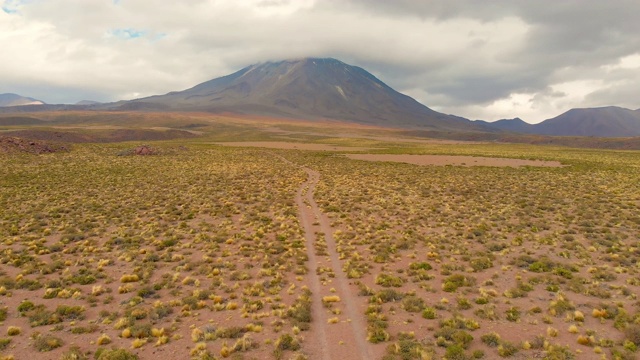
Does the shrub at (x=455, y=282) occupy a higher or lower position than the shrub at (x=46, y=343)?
higher

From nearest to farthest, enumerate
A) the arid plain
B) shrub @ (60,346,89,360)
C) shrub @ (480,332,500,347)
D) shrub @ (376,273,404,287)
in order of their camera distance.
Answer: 1. shrub @ (60,346,89,360)
2. shrub @ (480,332,500,347)
3. the arid plain
4. shrub @ (376,273,404,287)

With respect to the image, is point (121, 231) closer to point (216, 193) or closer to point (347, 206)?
point (216, 193)

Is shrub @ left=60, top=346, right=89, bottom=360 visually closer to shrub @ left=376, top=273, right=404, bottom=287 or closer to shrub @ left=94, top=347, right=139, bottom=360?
shrub @ left=94, top=347, right=139, bottom=360

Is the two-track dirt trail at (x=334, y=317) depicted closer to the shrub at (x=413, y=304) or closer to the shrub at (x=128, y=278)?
the shrub at (x=413, y=304)

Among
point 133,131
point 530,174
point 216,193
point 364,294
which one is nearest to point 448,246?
point 364,294

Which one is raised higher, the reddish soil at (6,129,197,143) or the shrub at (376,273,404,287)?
the reddish soil at (6,129,197,143)

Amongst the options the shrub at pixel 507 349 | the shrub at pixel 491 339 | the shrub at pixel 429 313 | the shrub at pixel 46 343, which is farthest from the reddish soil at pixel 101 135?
the shrub at pixel 507 349

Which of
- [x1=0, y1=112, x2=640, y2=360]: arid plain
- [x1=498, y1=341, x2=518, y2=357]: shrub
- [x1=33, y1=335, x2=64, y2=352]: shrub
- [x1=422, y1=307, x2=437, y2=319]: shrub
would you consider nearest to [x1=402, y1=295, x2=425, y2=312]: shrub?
[x1=0, y1=112, x2=640, y2=360]: arid plain

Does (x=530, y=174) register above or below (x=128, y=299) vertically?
above
